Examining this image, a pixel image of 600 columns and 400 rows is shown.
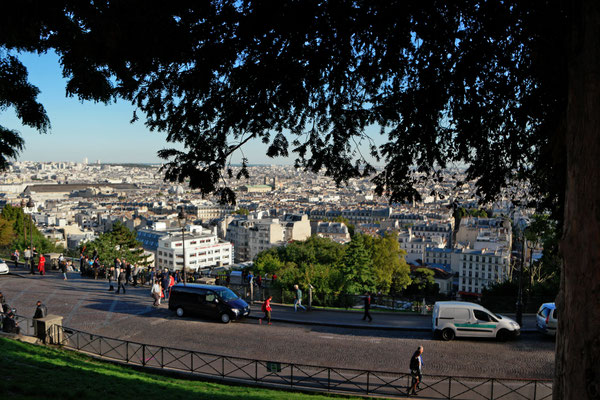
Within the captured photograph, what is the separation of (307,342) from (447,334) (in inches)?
163

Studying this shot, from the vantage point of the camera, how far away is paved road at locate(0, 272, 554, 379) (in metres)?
12.8

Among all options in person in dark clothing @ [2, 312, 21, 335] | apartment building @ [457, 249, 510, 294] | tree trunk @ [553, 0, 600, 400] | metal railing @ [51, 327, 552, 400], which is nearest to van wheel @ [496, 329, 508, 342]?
metal railing @ [51, 327, 552, 400]

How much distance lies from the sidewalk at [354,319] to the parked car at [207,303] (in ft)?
3.48

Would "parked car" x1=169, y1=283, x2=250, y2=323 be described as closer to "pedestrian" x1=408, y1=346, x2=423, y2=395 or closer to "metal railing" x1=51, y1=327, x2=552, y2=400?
"metal railing" x1=51, y1=327, x2=552, y2=400

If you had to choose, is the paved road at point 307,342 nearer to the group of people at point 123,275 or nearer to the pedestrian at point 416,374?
the pedestrian at point 416,374

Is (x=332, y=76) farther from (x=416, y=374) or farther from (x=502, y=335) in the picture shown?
(x=502, y=335)

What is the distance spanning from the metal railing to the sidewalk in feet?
14.7

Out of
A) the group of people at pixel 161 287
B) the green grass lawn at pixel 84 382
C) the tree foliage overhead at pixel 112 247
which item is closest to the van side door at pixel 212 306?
the group of people at pixel 161 287

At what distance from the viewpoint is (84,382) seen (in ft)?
28.7

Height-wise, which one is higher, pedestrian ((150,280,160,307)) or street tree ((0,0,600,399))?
street tree ((0,0,600,399))

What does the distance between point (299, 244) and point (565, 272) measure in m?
55.1

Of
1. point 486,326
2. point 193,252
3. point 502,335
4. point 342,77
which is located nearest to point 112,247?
point 486,326

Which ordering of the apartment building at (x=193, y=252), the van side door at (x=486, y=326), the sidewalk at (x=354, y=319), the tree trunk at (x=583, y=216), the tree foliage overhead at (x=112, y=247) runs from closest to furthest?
the tree trunk at (x=583, y=216) → the van side door at (x=486, y=326) → the sidewalk at (x=354, y=319) → the tree foliage overhead at (x=112, y=247) → the apartment building at (x=193, y=252)

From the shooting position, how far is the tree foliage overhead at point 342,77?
20.8 ft
